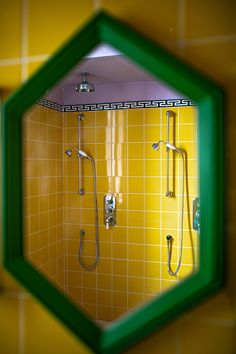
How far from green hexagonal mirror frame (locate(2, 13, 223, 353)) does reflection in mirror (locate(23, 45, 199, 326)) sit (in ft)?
1.10

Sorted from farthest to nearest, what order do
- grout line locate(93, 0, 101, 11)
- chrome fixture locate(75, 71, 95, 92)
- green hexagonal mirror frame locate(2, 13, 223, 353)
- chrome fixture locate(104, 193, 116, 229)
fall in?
chrome fixture locate(104, 193, 116, 229), chrome fixture locate(75, 71, 95, 92), grout line locate(93, 0, 101, 11), green hexagonal mirror frame locate(2, 13, 223, 353)

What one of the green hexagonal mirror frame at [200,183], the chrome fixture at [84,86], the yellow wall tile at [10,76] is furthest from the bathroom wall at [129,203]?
the yellow wall tile at [10,76]

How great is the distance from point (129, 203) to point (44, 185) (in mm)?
350

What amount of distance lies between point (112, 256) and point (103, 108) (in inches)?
23.4

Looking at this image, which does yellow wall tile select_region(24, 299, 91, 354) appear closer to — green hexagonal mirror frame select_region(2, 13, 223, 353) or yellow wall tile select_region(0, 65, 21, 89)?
green hexagonal mirror frame select_region(2, 13, 223, 353)

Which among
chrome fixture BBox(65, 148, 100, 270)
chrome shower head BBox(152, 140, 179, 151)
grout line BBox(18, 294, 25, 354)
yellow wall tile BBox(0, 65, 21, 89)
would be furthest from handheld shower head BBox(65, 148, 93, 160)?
grout line BBox(18, 294, 25, 354)

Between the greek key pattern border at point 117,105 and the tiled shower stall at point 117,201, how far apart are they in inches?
0.7

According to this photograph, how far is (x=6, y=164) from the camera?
2.31 ft

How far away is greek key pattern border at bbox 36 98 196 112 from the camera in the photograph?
1129mm

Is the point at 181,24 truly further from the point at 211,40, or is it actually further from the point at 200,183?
the point at 200,183

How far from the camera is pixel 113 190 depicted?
4.23ft

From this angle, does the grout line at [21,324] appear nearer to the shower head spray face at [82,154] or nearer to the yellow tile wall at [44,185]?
the yellow tile wall at [44,185]

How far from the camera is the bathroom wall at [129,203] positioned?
104 centimetres

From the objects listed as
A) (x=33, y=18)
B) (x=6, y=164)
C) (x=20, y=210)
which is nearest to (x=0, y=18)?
(x=33, y=18)
